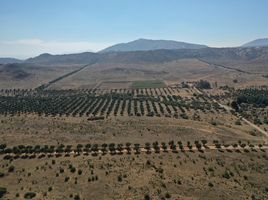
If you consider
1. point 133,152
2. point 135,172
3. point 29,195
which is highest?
point 133,152

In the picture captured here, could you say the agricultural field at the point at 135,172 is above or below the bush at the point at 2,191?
above

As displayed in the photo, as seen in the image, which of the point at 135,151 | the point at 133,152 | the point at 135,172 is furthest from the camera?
the point at 135,151

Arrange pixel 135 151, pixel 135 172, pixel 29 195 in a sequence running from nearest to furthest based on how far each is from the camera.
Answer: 1. pixel 29 195
2. pixel 135 172
3. pixel 135 151

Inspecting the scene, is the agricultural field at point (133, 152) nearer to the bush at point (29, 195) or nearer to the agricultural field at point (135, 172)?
the bush at point (29, 195)

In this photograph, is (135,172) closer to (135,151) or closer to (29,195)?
(135,151)

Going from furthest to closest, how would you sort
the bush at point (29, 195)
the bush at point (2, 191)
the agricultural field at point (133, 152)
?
the agricultural field at point (133, 152) → the bush at point (2, 191) → the bush at point (29, 195)

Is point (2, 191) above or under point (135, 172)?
under

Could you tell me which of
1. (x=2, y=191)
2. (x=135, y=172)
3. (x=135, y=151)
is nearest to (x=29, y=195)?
(x=2, y=191)

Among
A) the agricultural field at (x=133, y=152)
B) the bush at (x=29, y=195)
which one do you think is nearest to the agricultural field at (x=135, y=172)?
the bush at (x=29, y=195)

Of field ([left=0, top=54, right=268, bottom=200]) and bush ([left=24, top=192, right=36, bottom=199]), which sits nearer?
bush ([left=24, top=192, right=36, bottom=199])

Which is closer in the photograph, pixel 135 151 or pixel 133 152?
pixel 133 152

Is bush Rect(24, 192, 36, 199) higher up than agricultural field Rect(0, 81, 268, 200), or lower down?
lower down

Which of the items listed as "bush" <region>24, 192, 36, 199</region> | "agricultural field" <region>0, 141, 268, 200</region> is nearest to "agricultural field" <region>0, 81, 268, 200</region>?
"bush" <region>24, 192, 36, 199</region>

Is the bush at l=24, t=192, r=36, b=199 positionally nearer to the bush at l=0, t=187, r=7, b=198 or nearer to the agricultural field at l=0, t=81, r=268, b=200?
the agricultural field at l=0, t=81, r=268, b=200
